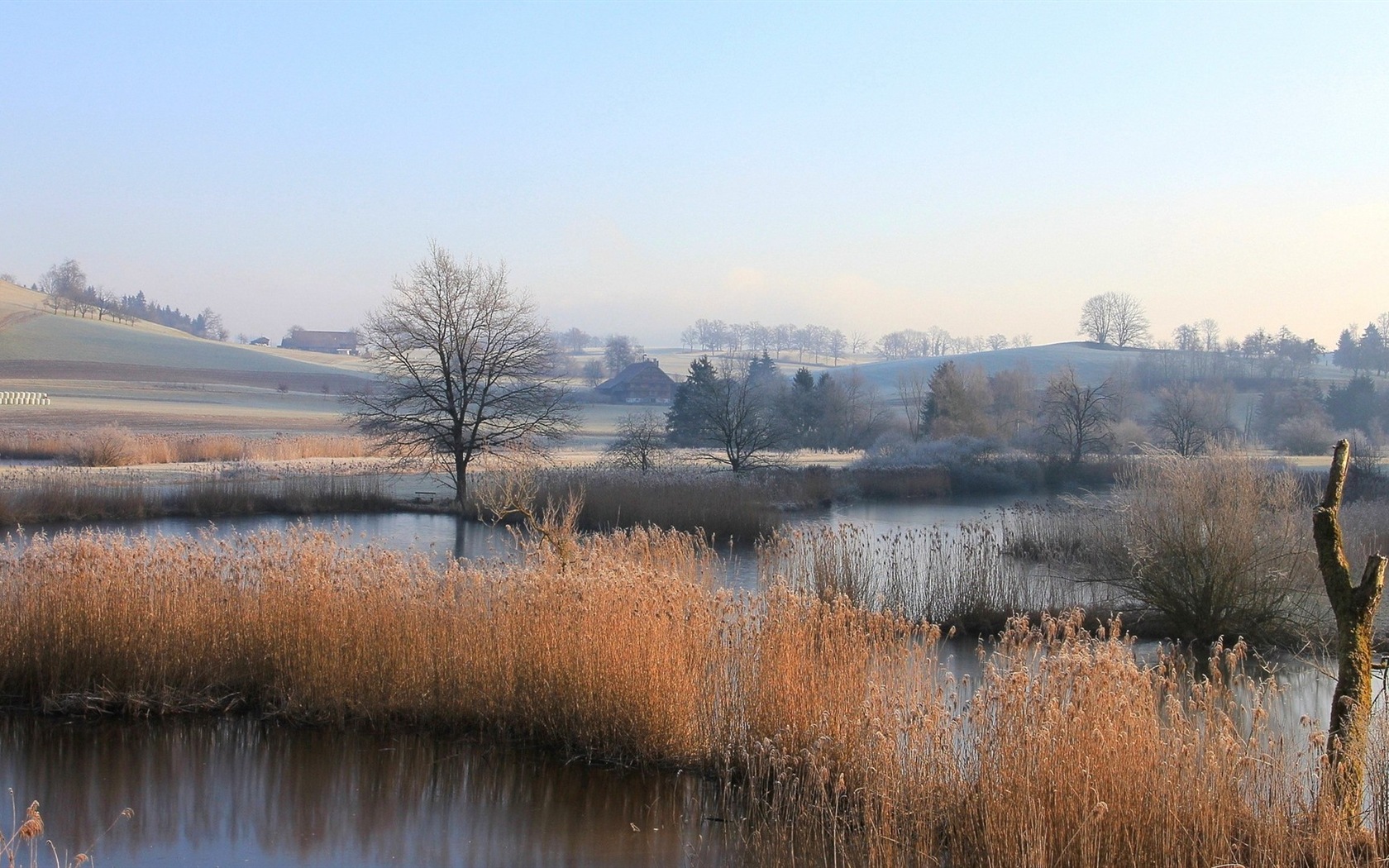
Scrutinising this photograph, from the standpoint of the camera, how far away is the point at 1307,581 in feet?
45.0

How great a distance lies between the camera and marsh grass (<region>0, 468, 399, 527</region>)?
2409cm

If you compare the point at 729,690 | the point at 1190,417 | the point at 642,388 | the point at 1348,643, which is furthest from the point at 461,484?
the point at 642,388

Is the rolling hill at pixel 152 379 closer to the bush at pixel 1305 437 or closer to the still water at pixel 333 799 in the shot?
the still water at pixel 333 799

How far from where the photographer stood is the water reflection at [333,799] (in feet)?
21.6

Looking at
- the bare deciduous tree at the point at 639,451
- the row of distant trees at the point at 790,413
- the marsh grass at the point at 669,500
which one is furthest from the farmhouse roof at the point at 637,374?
the marsh grass at the point at 669,500

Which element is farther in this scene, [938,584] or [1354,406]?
[1354,406]

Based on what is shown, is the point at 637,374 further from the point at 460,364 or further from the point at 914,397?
the point at 460,364

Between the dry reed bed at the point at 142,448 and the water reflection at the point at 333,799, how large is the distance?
101 ft

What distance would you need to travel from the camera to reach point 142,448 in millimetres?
37500

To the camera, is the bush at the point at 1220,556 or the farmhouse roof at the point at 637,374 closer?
the bush at the point at 1220,556

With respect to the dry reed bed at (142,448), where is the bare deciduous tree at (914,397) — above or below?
above

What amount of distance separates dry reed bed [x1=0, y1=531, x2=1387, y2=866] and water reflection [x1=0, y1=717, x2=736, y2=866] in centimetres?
33

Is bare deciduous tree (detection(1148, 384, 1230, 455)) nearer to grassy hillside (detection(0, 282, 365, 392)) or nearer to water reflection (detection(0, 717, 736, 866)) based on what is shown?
water reflection (detection(0, 717, 736, 866))

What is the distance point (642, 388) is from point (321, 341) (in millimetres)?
87612
